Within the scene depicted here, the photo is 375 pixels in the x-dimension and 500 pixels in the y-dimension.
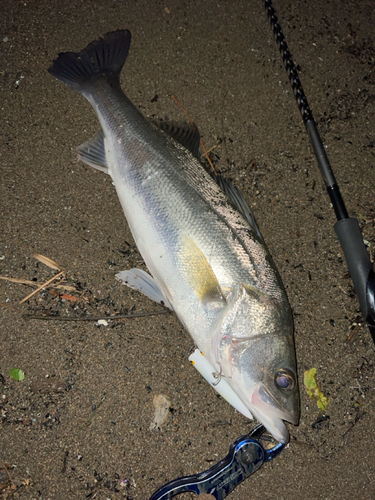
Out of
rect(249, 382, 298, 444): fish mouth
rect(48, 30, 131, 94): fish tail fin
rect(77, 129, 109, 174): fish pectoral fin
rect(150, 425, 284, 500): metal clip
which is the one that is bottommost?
rect(150, 425, 284, 500): metal clip

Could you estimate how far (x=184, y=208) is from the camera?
2092mm

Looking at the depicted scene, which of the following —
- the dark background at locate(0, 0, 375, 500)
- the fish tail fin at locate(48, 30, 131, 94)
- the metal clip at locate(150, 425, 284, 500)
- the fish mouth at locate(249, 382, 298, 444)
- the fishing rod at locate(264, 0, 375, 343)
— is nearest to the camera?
the fish mouth at locate(249, 382, 298, 444)

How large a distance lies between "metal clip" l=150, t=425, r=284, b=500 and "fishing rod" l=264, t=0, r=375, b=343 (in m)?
1.05

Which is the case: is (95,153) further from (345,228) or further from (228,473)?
(228,473)

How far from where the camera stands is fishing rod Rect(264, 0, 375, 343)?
7.38 feet

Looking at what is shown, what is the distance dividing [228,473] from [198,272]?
1.25 metres

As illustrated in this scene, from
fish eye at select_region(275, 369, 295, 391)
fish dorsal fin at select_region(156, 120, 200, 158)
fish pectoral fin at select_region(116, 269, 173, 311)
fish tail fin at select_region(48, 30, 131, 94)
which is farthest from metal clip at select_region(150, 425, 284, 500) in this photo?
fish tail fin at select_region(48, 30, 131, 94)

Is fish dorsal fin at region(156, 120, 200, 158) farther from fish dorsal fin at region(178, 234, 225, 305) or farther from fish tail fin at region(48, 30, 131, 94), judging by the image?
fish dorsal fin at region(178, 234, 225, 305)

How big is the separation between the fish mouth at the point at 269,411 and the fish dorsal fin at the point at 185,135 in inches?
58.9

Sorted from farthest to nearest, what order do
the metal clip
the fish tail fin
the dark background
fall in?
1. the fish tail fin
2. the dark background
3. the metal clip

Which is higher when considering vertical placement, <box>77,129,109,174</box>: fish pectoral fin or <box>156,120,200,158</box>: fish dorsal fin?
<box>77,129,109,174</box>: fish pectoral fin

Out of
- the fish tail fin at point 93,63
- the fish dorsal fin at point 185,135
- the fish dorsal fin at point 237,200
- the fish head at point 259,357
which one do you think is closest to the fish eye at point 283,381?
the fish head at point 259,357

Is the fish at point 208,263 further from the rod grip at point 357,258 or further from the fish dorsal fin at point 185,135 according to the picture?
the rod grip at point 357,258

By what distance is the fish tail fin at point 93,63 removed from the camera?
99.6 inches
